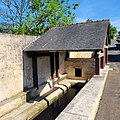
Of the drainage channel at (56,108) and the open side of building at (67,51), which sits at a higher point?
the open side of building at (67,51)

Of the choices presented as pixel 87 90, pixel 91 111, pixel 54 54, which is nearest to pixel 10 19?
pixel 54 54

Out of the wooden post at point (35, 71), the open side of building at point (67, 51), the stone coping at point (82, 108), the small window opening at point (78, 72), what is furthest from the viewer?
the small window opening at point (78, 72)

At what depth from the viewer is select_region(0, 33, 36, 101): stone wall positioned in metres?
8.69

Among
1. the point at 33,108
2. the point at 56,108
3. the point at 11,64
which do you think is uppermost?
the point at 11,64

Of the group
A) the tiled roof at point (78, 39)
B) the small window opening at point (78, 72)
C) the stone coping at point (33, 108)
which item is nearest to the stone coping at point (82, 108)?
the tiled roof at point (78, 39)

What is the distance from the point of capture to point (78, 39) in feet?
31.2

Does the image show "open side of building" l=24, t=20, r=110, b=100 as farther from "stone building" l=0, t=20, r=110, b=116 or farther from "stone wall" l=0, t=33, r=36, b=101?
"stone wall" l=0, t=33, r=36, b=101

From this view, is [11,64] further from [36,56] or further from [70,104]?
[70,104]

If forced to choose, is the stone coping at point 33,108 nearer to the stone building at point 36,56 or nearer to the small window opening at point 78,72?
the stone building at point 36,56

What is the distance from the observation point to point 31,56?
10.8 metres

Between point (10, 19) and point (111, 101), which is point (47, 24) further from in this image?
point (111, 101)

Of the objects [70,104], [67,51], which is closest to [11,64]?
[67,51]

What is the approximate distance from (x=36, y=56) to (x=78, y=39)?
133 inches

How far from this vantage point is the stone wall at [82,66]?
14773 mm
